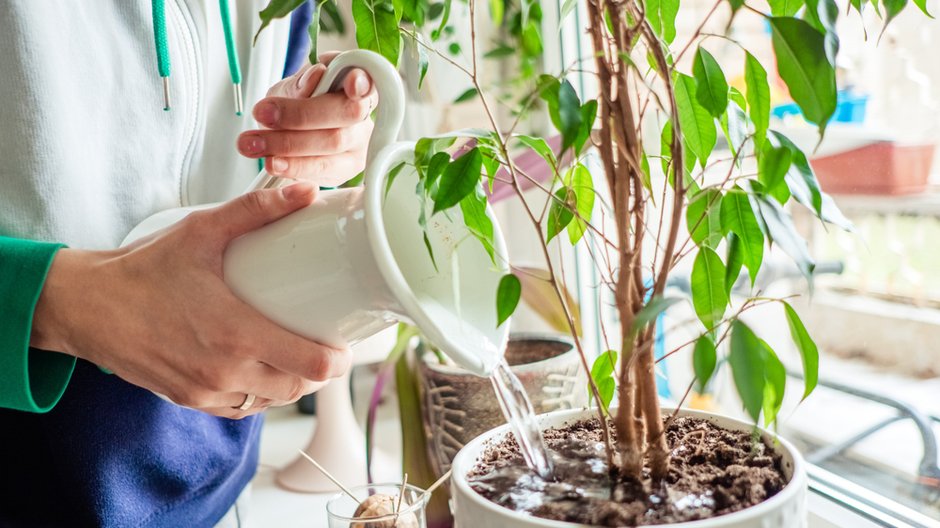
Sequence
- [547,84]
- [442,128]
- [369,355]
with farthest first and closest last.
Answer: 1. [442,128]
2. [369,355]
3. [547,84]

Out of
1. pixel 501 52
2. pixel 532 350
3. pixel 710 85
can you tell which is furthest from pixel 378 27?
pixel 501 52

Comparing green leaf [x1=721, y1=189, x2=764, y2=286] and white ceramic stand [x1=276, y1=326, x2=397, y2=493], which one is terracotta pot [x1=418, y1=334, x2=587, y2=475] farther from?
green leaf [x1=721, y1=189, x2=764, y2=286]

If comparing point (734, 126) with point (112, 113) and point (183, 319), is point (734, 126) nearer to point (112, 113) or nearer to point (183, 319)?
point (183, 319)

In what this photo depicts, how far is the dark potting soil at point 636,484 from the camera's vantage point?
507 millimetres

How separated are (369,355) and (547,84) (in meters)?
0.85

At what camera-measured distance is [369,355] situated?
1.25 m

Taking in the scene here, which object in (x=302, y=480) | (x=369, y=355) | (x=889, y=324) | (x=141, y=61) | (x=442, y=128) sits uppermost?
(x=141, y=61)

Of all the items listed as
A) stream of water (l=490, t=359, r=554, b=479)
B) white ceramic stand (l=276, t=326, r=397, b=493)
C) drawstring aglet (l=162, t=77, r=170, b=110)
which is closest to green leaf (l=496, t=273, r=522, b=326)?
stream of water (l=490, t=359, r=554, b=479)

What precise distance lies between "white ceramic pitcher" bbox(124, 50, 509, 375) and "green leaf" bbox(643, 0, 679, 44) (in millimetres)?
171

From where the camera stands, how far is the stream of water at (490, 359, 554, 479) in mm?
582

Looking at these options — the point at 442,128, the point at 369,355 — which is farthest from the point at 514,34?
the point at 369,355

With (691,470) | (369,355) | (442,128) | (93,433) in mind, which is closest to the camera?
(691,470)

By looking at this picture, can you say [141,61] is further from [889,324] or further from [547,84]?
[889,324]

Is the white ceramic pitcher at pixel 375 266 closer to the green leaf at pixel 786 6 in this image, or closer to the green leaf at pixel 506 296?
the green leaf at pixel 506 296
